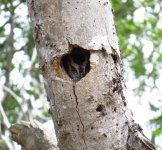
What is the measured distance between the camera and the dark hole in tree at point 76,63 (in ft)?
3.87

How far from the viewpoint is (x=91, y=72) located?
3.82 ft

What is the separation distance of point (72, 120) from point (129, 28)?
3.96 m

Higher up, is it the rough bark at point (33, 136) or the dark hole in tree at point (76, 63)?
the dark hole in tree at point (76, 63)

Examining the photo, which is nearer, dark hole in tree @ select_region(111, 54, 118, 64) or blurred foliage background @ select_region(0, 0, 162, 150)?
dark hole in tree @ select_region(111, 54, 118, 64)

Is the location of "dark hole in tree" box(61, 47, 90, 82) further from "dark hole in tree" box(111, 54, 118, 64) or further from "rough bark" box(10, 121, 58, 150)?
"rough bark" box(10, 121, 58, 150)

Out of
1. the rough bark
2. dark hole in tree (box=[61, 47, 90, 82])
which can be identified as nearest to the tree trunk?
dark hole in tree (box=[61, 47, 90, 82])

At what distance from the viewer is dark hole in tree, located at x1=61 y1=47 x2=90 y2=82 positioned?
1.18 m

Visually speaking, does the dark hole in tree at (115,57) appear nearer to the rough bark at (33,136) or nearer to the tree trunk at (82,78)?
the tree trunk at (82,78)

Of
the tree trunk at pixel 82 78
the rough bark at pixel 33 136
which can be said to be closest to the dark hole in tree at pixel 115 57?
the tree trunk at pixel 82 78

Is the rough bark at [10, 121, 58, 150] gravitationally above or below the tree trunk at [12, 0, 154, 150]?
below

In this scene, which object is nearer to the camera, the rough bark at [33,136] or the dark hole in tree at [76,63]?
the dark hole in tree at [76,63]

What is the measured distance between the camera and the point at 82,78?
1164mm

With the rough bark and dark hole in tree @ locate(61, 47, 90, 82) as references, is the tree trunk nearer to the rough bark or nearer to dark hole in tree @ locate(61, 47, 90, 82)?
dark hole in tree @ locate(61, 47, 90, 82)

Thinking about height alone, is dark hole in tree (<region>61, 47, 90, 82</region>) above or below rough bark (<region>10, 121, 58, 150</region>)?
above
